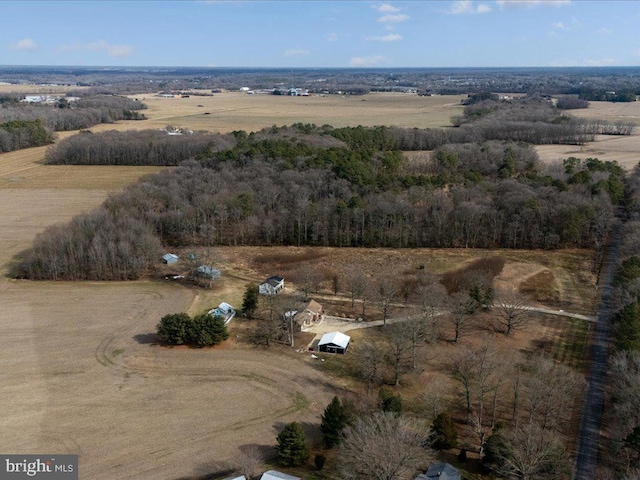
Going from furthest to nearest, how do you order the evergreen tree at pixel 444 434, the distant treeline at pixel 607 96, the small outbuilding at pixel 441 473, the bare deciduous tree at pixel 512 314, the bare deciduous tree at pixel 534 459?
1. the distant treeline at pixel 607 96
2. the bare deciduous tree at pixel 512 314
3. the evergreen tree at pixel 444 434
4. the small outbuilding at pixel 441 473
5. the bare deciduous tree at pixel 534 459

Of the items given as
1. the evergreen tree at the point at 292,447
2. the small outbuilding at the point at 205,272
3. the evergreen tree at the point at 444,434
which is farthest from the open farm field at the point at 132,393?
the evergreen tree at the point at 444,434

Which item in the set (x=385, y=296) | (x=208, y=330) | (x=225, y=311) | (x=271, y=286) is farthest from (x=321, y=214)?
(x=208, y=330)

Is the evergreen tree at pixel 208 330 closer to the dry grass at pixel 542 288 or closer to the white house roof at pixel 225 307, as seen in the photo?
the white house roof at pixel 225 307

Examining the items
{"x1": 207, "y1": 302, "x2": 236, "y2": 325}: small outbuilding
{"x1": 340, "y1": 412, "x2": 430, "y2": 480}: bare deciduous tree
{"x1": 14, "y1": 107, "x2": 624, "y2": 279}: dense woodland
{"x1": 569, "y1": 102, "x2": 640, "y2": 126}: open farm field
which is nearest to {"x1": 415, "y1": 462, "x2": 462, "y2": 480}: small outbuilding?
{"x1": 340, "y1": 412, "x2": 430, "y2": 480}: bare deciduous tree

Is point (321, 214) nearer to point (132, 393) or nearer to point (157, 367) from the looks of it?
point (157, 367)

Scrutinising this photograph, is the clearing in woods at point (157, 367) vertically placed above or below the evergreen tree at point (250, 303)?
below

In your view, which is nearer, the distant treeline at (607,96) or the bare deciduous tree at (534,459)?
the bare deciduous tree at (534,459)

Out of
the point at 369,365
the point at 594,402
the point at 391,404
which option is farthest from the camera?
the point at 369,365
